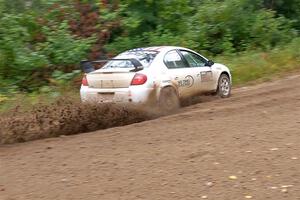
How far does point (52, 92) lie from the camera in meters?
13.3

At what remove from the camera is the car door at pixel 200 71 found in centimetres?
1134

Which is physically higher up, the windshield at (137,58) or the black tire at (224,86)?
the windshield at (137,58)

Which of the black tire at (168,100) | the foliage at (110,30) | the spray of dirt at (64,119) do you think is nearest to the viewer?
the spray of dirt at (64,119)

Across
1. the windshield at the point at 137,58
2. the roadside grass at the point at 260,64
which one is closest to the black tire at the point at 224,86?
the windshield at the point at 137,58

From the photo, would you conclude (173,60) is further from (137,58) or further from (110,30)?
(110,30)

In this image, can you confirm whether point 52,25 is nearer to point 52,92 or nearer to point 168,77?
point 52,92

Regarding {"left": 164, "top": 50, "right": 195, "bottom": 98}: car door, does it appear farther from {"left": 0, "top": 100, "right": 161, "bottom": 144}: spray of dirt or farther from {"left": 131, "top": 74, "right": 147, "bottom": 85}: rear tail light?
{"left": 0, "top": 100, "right": 161, "bottom": 144}: spray of dirt

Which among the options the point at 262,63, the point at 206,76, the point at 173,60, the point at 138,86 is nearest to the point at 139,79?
the point at 138,86

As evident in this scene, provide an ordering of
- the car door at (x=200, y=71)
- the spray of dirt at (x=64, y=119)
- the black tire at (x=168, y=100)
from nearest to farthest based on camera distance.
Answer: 1. the spray of dirt at (x=64, y=119)
2. the black tire at (x=168, y=100)
3. the car door at (x=200, y=71)

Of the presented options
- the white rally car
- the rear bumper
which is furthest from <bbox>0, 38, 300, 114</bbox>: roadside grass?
the rear bumper

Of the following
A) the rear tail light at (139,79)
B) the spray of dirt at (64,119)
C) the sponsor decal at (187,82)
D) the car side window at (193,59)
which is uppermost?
the car side window at (193,59)

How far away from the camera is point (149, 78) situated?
32.7 ft

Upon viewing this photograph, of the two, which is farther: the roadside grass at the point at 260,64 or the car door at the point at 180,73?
the roadside grass at the point at 260,64

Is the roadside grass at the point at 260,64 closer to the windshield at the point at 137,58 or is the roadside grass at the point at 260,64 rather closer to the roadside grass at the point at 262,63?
the roadside grass at the point at 262,63
